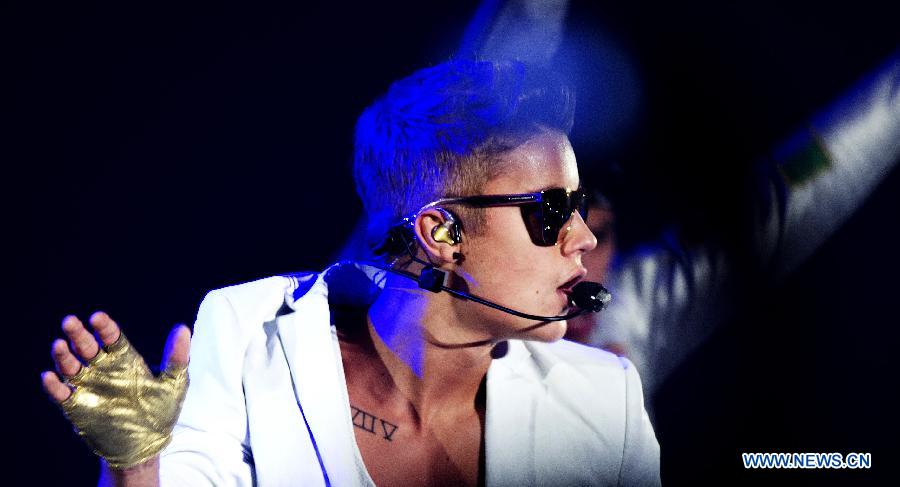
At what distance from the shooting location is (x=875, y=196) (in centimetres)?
292

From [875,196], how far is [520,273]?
1.91 m

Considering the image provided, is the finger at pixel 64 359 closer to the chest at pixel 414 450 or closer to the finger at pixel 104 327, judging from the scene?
the finger at pixel 104 327

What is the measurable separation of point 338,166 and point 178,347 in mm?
1044

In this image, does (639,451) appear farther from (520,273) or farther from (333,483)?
(333,483)

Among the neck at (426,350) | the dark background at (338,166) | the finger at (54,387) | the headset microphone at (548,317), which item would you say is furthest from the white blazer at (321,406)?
the finger at (54,387)

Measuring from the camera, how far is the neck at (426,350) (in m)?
2.18

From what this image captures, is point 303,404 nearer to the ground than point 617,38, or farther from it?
nearer to the ground

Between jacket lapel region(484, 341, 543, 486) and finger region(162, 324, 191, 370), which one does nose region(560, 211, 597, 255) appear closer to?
jacket lapel region(484, 341, 543, 486)

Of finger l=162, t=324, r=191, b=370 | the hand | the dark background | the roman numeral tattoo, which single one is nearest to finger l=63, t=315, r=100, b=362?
the hand

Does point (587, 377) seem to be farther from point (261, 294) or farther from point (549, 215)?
point (261, 294)

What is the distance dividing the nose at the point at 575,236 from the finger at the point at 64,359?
133 cm

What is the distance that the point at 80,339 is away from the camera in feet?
4.28

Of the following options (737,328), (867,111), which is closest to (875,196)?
(867,111)

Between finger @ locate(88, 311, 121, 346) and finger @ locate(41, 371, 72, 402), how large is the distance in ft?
0.36
